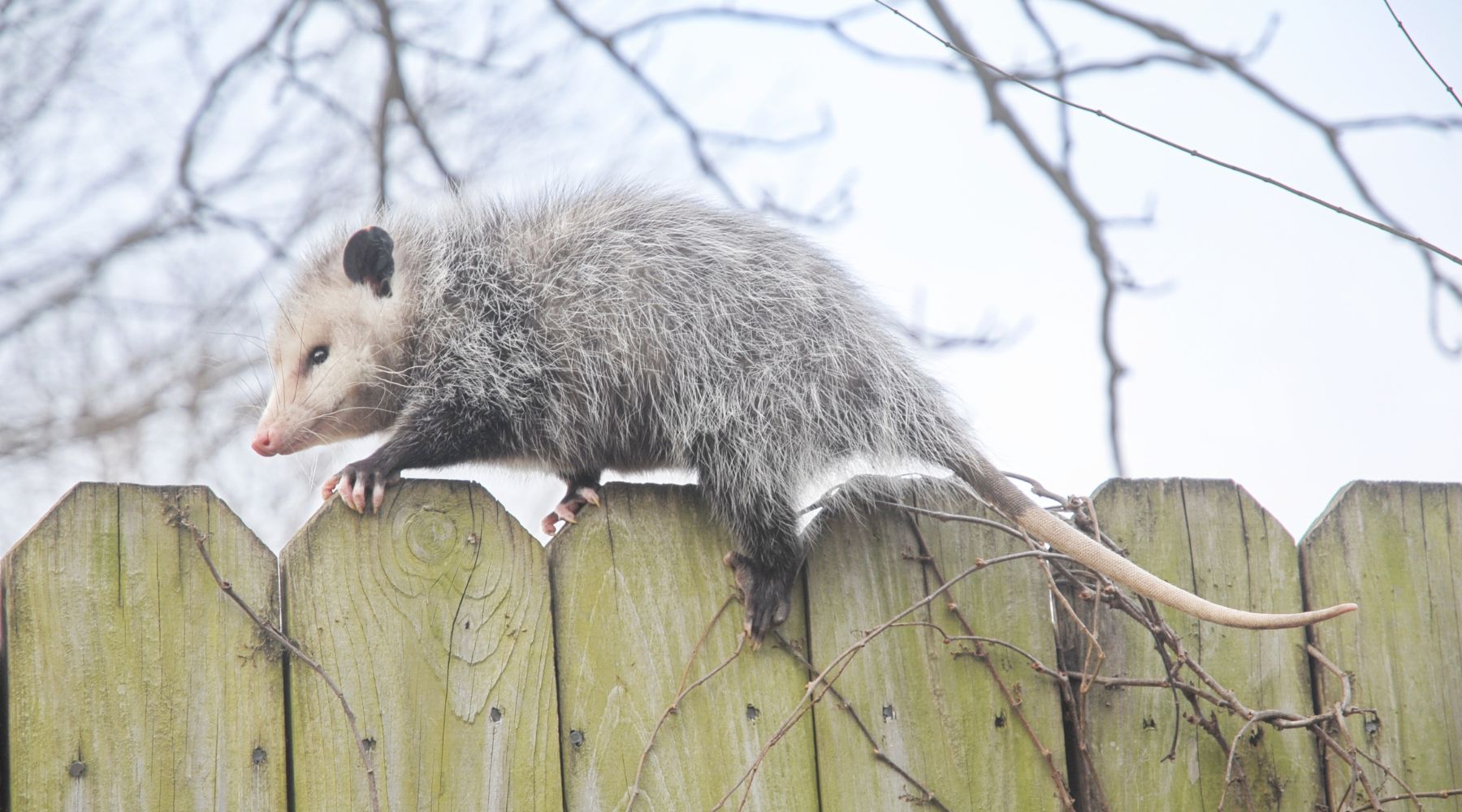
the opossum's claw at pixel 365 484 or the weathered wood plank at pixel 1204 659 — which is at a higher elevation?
the opossum's claw at pixel 365 484

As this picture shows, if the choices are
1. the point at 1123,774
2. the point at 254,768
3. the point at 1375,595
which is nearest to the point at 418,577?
the point at 254,768

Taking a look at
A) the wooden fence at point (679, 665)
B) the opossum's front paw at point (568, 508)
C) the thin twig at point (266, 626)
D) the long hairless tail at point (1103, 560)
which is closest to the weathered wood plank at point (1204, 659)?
the wooden fence at point (679, 665)

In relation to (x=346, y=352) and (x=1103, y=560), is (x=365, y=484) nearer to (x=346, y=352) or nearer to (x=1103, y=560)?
(x=346, y=352)

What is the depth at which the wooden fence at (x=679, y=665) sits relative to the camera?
133cm

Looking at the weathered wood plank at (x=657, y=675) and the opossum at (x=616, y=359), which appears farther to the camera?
the opossum at (x=616, y=359)

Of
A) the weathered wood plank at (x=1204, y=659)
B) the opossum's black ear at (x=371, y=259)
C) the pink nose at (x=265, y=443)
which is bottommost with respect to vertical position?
the weathered wood plank at (x=1204, y=659)

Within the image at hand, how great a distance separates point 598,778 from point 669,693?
0.13 meters

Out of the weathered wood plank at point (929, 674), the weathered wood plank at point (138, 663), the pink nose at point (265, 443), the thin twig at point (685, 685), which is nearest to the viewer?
the weathered wood plank at point (138, 663)

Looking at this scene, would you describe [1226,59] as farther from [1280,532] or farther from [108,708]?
[108,708]

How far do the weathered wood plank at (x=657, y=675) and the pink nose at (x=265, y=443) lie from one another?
0.63 meters

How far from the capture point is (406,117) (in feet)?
10.9

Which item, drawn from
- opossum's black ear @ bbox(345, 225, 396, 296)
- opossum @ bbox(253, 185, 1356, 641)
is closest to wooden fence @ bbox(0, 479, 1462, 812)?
opossum @ bbox(253, 185, 1356, 641)

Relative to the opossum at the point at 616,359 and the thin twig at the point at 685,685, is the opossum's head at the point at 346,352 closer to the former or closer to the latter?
the opossum at the point at 616,359

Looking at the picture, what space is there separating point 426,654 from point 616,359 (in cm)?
62
